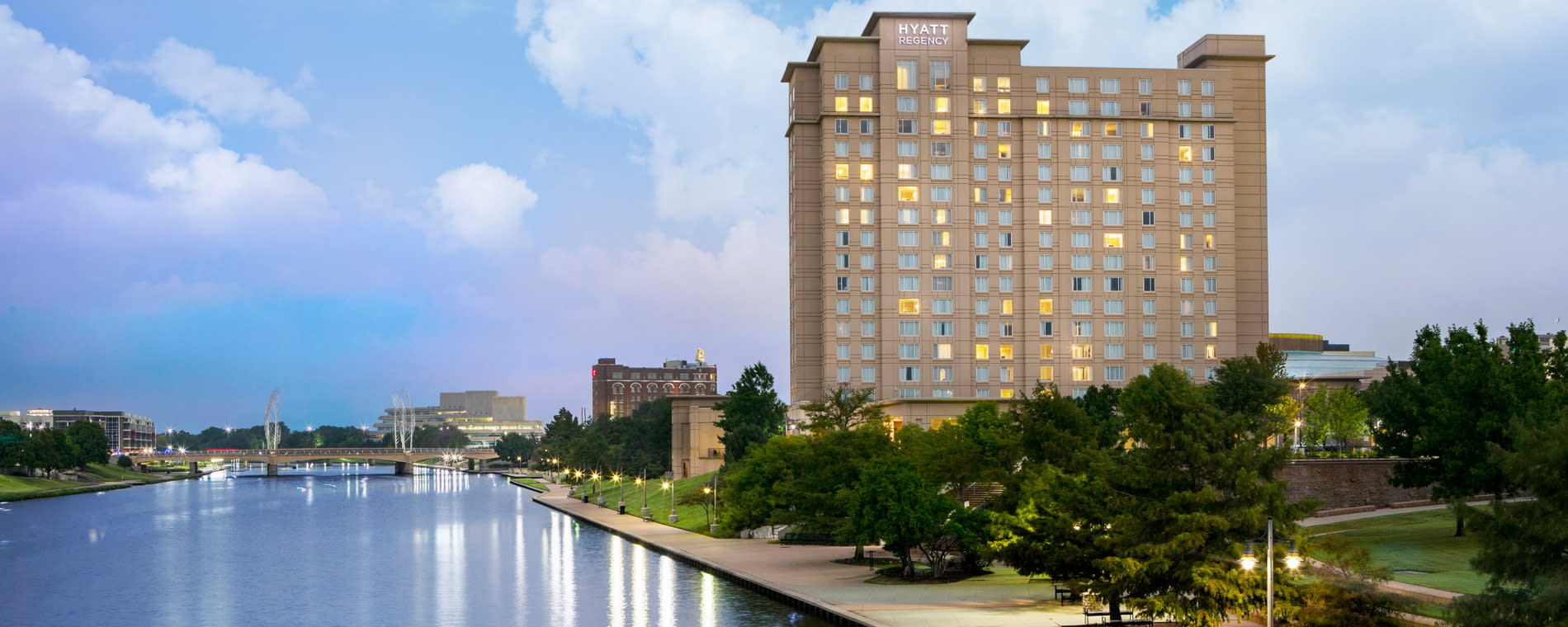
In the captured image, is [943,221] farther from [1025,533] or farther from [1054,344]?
[1025,533]

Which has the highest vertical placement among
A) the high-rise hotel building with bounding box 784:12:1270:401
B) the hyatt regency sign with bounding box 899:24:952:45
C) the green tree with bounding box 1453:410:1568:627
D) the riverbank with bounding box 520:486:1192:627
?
the hyatt regency sign with bounding box 899:24:952:45

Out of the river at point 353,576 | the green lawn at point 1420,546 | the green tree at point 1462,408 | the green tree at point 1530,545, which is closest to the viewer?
the green tree at point 1530,545

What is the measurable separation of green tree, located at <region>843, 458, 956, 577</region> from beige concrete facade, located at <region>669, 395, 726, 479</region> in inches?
4164

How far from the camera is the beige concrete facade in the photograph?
17038 cm

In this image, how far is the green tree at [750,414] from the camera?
14125 centimetres

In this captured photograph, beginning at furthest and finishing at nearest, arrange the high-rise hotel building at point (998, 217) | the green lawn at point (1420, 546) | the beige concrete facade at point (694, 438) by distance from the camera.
A: the beige concrete facade at point (694, 438) < the high-rise hotel building at point (998, 217) < the green lawn at point (1420, 546)

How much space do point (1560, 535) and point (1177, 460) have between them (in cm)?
1393

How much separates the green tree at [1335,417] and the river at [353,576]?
5331 cm

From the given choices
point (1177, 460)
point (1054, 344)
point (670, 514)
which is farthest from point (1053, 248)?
point (1177, 460)

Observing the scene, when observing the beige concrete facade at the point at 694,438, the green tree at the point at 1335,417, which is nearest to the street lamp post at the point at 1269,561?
the green tree at the point at 1335,417

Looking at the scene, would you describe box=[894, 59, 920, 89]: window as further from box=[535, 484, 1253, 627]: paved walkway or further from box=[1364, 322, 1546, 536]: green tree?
box=[1364, 322, 1546, 536]: green tree

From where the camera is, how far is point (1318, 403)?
106750 millimetres

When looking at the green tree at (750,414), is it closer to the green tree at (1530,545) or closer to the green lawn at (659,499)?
the green lawn at (659,499)

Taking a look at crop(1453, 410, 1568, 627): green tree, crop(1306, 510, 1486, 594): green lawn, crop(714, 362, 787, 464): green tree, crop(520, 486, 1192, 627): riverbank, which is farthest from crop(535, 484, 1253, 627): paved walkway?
crop(714, 362, 787, 464): green tree
